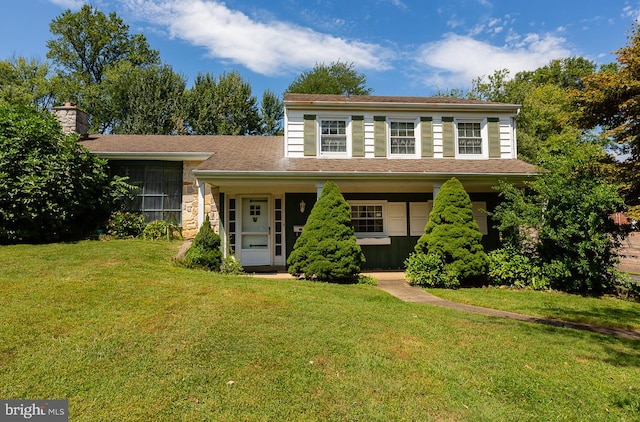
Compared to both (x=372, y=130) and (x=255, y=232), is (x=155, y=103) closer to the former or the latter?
(x=255, y=232)

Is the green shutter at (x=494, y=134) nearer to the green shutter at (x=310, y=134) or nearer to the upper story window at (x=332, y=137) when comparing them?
the upper story window at (x=332, y=137)

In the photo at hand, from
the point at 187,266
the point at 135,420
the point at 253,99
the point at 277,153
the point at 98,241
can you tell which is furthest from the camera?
the point at 253,99

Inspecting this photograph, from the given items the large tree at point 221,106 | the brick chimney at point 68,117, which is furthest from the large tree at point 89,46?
the brick chimney at point 68,117

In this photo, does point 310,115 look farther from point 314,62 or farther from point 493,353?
point 314,62

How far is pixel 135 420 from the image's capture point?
8.32ft

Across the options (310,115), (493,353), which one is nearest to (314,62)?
(310,115)

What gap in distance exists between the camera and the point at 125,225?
35.4ft

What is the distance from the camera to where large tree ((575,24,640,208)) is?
885 cm

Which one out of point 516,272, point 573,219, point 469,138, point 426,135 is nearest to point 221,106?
point 426,135

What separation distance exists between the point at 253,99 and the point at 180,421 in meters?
A: 25.2

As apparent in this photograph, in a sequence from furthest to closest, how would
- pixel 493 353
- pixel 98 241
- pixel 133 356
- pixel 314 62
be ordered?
pixel 314 62, pixel 98 241, pixel 493 353, pixel 133 356

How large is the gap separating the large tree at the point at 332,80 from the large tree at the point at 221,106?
23.3 ft

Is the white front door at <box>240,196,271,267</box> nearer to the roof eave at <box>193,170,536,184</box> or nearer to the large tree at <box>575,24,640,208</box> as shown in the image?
the roof eave at <box>193,170,536,184</box>

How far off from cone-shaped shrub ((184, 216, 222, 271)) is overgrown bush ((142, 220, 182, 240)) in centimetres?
266
